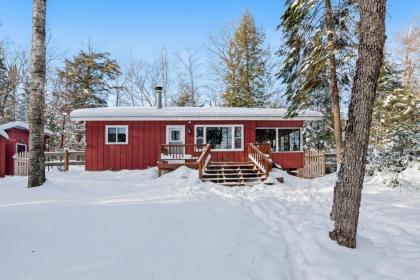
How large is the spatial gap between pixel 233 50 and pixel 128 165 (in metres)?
15.2

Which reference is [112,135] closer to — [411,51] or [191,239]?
[191,239]

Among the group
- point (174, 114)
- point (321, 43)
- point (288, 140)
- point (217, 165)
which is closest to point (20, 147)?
point (174, 114)

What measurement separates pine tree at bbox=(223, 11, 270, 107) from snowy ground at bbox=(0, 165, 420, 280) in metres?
17.5

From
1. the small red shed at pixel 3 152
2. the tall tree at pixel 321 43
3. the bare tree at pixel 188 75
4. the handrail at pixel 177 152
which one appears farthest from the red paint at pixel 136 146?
the bare tree at pixel 188 75

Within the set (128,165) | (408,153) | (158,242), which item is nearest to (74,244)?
(158,242)

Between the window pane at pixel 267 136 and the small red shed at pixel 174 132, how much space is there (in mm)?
50

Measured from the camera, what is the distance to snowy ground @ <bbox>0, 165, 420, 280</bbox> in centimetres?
302

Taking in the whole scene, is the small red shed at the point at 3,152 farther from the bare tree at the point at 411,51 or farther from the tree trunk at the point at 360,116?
the bare tree at the point at 411,51

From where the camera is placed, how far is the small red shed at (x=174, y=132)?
13.5 m

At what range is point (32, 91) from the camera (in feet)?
22.9

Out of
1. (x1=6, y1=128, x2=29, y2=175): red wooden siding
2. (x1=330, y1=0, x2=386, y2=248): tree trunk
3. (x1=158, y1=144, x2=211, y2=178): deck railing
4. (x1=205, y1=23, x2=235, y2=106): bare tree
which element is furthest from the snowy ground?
(x1=205, y1=23, x2=235, y2=106): bare tree

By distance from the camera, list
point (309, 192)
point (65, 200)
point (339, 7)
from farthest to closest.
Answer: point (339, 7) < point (309, 192) < point (65, 200)

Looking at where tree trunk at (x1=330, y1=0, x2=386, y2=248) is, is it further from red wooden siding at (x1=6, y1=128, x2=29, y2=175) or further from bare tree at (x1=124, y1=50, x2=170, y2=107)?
bare tree at (x1=124, y1=50, x2=170, y2=107)

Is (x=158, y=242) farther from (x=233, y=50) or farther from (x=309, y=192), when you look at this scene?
(x=233, y=50)
